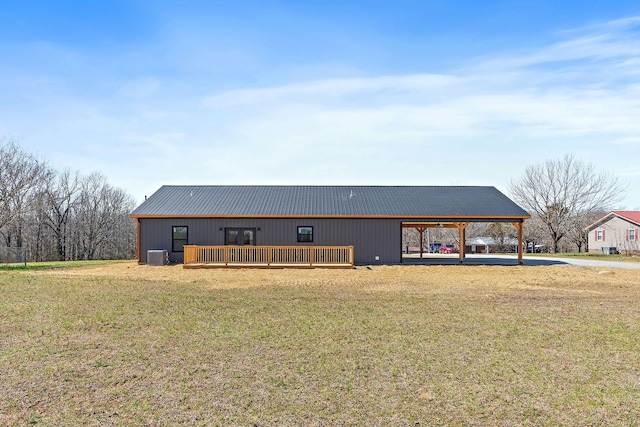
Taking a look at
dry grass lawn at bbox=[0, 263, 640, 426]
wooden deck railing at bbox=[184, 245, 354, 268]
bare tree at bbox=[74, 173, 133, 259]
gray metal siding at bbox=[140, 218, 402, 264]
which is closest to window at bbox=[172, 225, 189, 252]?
gray metal siding at bbox=[140, 218, 402, 264]

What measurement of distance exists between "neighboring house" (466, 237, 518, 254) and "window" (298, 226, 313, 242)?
29.2 m

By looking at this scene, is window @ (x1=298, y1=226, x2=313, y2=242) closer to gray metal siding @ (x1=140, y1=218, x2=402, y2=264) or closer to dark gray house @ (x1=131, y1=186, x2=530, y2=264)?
dark gray house @ (x1=131, y1=186, x2=530, y2=264)

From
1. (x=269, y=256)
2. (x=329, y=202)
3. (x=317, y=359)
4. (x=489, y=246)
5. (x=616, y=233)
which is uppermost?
(x=329, y=202)

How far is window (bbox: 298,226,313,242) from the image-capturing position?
22.4 m

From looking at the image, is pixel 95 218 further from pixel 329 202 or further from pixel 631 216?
pixel 631 216

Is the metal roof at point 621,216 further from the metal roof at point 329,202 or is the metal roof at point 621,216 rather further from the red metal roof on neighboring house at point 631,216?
the metal roof at point 329,202

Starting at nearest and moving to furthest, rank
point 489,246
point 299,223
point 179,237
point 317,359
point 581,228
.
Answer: point 317,359, point 299,223, point 179,237, point 581,228, point 489,246

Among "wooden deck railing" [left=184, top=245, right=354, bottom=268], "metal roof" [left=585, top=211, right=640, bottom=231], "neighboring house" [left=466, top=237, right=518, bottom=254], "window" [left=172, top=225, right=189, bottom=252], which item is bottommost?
"neighboring house" [left=466, top=237, right=518, bottom=254]

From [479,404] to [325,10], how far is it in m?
11.0

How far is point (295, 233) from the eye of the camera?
73.4ft

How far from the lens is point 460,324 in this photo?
781cm

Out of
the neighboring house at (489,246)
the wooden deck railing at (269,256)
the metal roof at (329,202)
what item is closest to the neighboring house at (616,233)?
the neighboring house at (489,246)

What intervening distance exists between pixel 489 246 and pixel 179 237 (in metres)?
36.6

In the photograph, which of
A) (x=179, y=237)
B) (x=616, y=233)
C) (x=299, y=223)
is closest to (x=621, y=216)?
(x=616, y=233)
